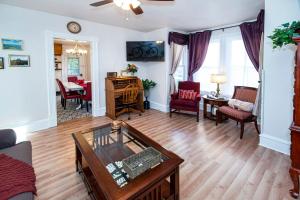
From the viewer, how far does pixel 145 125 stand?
13.4 feet

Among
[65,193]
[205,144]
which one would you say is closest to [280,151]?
[205,144]

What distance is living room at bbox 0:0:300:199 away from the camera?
7.20 ft

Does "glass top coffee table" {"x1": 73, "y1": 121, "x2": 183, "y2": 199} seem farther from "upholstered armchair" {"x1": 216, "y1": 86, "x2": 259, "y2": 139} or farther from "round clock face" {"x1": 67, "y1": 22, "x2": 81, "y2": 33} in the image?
"round clock face" {"x1": 67, "y1": 22, "x2": 81, "y2": 33}

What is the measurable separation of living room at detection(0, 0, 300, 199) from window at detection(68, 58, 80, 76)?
4.42 meters

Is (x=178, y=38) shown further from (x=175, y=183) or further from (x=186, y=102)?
(x=175, y=183)

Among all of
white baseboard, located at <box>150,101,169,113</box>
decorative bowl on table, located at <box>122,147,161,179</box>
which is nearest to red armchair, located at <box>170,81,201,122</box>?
white baseboard, located at <box>150,101,169,113</box>

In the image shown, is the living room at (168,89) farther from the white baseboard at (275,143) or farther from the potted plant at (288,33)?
the potted plant at (288,33)

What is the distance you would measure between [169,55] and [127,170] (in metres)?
4.00

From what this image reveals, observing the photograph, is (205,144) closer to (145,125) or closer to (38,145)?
(145,125)

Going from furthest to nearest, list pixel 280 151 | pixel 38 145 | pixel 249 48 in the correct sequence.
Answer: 1. pixel 249 48
2. pixel 38 145
3. pixel 280 151

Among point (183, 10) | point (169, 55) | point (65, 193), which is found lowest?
point (65, 193)

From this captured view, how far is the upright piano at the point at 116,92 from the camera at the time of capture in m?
4.48

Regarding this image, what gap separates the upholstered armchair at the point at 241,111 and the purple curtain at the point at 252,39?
1.95 feet

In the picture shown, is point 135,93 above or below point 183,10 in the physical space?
below
